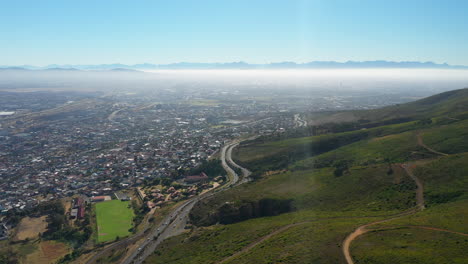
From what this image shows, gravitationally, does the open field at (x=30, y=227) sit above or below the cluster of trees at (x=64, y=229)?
below

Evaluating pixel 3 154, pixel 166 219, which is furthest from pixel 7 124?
pixel 166 219

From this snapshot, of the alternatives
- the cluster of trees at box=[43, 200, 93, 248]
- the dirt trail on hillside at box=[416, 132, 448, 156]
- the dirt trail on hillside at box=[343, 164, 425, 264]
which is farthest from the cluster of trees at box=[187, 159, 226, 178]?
the dirt trail on hillside at box=[416, 132, 448, 156]

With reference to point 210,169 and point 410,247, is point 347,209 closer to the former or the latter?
point 410,247

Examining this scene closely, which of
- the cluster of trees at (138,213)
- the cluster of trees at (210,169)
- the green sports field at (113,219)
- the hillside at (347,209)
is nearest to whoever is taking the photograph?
the hillside at (347,209)

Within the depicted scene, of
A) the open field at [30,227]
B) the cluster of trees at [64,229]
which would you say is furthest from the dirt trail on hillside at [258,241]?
the open field at [30,227]

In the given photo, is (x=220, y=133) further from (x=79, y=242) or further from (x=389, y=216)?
(x=389, y=216)

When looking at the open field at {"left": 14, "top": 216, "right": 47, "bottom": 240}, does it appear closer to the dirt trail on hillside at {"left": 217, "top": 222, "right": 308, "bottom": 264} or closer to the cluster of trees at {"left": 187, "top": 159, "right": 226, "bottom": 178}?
the cluster of trees at {"left": 187, "top": 159, "right": 226, "bottom": 178}

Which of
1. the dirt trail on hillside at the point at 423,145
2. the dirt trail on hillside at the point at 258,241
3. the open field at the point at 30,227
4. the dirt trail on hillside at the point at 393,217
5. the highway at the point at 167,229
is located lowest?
the open field at the point at 30,227

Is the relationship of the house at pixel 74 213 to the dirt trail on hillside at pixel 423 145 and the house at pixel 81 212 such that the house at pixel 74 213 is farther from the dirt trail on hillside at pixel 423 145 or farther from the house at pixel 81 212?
the dirt trail on hillside at pixel 423 145
